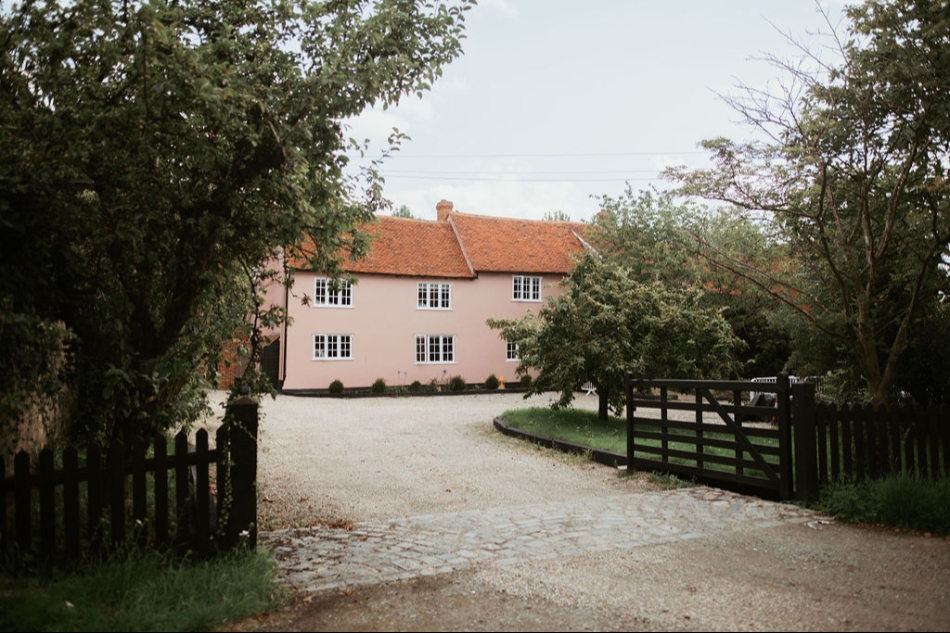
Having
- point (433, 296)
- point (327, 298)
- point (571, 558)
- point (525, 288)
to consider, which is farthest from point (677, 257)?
point (571, 558)

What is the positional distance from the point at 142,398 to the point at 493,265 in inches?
1214

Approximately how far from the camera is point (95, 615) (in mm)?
4742

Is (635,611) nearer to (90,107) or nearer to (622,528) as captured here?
(622,528)

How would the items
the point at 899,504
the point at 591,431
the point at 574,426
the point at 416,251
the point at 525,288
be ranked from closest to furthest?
1. the point at 899,504
2. the point at 591,431
3. the point at 574,426
4. the point at 416,251
5. the point at 525,288

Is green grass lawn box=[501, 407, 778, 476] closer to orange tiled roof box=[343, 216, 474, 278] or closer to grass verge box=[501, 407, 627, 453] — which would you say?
grass verge box=[501, 407, 627, 453]

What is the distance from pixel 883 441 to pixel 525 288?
29589 millimetres

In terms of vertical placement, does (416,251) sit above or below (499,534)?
above

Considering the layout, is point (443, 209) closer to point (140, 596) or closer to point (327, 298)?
point (327, 298)

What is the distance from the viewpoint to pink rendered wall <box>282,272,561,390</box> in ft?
109

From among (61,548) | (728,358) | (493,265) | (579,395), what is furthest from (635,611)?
(493,265)

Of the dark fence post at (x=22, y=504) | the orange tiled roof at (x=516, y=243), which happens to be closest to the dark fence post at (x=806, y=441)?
the dark fence post at (x=22, y=504)

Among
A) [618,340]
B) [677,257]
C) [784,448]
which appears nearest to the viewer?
[784,448]

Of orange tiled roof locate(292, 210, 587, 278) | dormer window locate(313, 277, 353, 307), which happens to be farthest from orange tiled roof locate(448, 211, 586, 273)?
dormer window locate(313, 277, 353, 307)

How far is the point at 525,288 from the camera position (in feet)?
125
